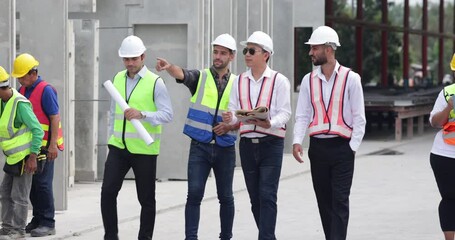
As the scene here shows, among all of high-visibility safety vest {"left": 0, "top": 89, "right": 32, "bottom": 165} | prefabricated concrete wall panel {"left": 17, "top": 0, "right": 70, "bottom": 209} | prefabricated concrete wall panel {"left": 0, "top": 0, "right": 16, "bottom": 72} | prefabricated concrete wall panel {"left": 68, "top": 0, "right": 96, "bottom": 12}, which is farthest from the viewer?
prefabricated concrete wall panel {"left": 68, "top": 0, "right": 96, "bottom": 12}

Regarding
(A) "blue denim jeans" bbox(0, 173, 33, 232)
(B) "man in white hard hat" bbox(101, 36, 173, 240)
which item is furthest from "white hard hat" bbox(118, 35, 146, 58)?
(A) "blue denim jeans" bbox(0, 173, 33, 232)

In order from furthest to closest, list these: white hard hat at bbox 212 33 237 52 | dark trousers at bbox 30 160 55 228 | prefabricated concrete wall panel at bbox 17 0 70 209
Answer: prefabricated concrete wall panel at bbox 17 0 70 209 → dark trousers at bbox 30 160 55 228 → white hard hat at bbox 212 33 237 52

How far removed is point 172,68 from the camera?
11078 millimetres

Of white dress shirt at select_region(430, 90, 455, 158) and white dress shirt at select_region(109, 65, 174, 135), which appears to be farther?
white dress shirt at select_region(109, 65, 174, 135)

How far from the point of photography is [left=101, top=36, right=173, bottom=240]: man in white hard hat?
38.2 ft

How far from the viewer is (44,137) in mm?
12891

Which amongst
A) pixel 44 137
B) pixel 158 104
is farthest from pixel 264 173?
pixel 44 137

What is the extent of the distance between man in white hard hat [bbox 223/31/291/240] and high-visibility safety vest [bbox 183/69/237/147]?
15cm

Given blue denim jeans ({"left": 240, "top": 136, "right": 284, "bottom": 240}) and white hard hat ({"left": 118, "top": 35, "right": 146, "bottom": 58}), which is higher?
white hard hat ({"left": 118, "top": 35, "right": 146, "bottom": 58})

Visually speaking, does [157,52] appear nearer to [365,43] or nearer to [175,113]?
[175,113]

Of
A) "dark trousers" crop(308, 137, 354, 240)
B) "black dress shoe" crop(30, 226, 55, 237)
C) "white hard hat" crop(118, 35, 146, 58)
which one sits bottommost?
"black dress shoe" crop(30, 226, 55, 237)

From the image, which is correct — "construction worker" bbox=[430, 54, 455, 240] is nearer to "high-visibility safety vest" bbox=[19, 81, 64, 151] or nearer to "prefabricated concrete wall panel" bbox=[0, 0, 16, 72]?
"high-visibility safety vest" bbox=[19, 81, 64, 151]

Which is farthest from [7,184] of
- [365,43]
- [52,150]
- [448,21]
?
[448,21]

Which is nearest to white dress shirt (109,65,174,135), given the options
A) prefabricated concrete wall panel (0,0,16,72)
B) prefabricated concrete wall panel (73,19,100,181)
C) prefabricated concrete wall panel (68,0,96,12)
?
prefabricated concrete wall panel (0,0,16,72)
